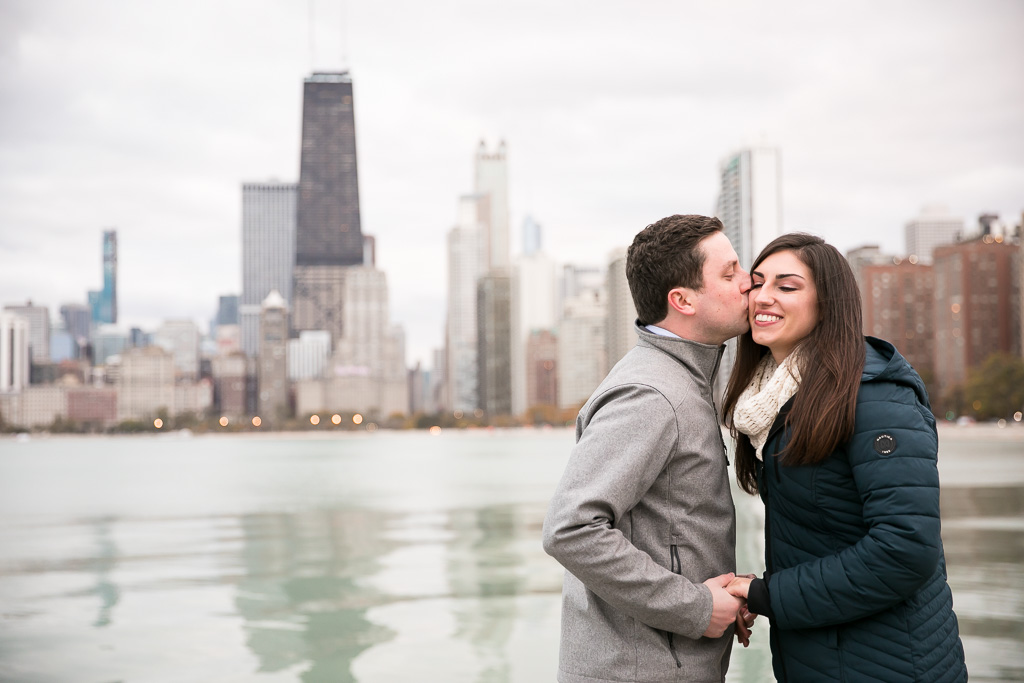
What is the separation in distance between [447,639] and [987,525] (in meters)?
10.8

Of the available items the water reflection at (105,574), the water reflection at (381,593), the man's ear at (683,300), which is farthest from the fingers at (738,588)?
the water reflection at (105,574)

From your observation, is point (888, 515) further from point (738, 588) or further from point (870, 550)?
point (738, 588)

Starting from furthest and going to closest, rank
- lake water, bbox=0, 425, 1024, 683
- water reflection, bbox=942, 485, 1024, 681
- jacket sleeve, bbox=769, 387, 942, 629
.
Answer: lake water, bbox=0, 425, 1024, 683
water reflection, bbox=942, 485, 1024, 681
jacket sleeve, bbox=769, 387, 942, 629

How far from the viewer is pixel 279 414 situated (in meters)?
156

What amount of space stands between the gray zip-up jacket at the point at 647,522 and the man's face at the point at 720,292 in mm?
69

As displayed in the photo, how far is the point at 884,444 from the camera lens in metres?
2.07

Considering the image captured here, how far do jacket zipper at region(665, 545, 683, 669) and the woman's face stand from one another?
56cm

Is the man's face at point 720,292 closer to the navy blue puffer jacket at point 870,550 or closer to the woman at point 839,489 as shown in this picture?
the woman at point 839,489

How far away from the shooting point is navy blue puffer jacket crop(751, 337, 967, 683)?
2.05 metres

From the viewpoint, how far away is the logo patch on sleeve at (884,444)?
2.07 metres

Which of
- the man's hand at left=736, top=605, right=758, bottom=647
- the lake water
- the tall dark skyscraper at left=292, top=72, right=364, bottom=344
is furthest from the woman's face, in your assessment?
the tall dark skyscraper at left=292, top=72, right=364, bottom=344

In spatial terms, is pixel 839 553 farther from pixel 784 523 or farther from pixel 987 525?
pixel 987 525

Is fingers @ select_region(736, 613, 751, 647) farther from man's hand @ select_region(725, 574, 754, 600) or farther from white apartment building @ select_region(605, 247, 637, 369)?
white apartment building @ select_region(605, 247, 637, 369)

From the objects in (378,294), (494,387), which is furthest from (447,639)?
(378,294)
